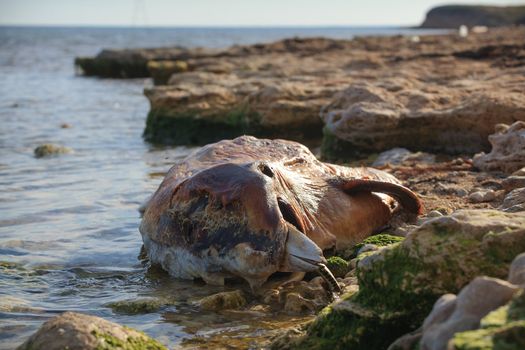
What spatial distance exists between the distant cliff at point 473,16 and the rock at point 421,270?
85696mm

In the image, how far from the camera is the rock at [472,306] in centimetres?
266

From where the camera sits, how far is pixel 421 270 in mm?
3344

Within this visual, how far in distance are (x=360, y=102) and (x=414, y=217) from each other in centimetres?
326

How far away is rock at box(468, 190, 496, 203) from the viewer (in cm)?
605

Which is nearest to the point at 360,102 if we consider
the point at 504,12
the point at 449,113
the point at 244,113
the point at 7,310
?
the point at 449,113

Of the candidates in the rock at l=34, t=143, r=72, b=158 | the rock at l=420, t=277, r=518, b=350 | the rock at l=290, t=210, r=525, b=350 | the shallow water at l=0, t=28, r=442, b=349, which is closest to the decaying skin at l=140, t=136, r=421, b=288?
the shallow water at l=0, t=28, r=442, b=349

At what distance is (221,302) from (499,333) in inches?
Answer: 96.2

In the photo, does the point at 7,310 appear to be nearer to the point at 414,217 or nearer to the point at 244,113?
the point at 414,217

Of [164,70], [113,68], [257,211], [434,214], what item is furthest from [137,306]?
[113,68]

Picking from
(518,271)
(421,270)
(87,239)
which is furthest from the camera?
(87,239)

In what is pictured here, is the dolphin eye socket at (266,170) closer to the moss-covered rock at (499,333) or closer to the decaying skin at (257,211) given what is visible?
the decaying skin at (257,211)

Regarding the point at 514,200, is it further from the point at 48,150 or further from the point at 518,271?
the point at 48,150

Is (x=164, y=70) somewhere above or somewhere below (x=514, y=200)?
below

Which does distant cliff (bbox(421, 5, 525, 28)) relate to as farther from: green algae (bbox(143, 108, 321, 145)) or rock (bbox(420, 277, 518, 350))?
rock (bbox(420, 277, 518, 350))
